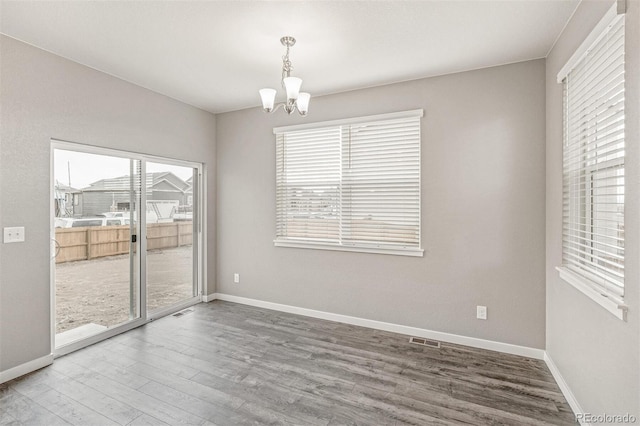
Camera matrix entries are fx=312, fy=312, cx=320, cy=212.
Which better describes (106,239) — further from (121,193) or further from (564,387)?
(564,387)

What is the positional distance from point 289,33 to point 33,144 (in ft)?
7.73

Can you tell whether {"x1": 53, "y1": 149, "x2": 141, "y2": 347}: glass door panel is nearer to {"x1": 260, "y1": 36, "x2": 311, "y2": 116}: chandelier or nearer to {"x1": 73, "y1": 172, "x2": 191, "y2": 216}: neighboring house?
{"x1": 73, "y1": 172, "x2": 191, "y2": 216}: neighboring house

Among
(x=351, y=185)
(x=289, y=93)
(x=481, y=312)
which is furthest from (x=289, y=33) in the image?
(x=481, y=312)

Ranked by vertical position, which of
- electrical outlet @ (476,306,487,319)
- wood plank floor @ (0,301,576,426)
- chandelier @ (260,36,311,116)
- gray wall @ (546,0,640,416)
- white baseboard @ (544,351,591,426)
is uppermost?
chandelier @ (260,36,311,116)

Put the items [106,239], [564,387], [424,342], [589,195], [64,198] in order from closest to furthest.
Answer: [589,195], [564,387], [64,198], [424,342], [106,239]

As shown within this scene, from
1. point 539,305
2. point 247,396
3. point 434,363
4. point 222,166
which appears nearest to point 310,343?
point 247,396

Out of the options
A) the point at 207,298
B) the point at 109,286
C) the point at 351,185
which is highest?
the point at 351,185

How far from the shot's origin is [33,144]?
265 cm

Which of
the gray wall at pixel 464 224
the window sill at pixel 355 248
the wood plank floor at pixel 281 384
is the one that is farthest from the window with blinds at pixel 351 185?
the wood plank floor at pixel 281 384

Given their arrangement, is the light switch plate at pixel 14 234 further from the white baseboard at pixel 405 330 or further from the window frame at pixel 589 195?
the window frame at pixel 589 195

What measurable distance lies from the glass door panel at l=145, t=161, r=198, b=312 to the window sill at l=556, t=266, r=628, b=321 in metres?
4.13

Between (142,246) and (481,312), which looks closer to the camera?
(481,312)

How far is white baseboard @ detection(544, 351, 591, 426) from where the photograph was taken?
6.85 feet

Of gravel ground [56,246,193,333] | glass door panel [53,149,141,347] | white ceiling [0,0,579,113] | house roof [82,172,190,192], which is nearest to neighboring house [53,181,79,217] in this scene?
glass door panel [53,149,141,347]
